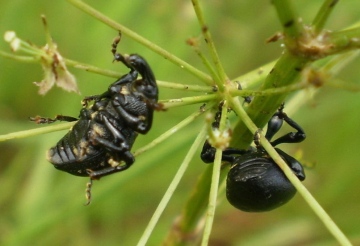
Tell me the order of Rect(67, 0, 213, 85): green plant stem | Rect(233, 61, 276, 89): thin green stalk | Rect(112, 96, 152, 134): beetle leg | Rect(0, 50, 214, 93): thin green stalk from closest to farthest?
Rect(67, 0, 213, 85): green plant stem
Rect(0, 50, 214, 93): thin green stalk
Rect(112, 96, 152, 134): beetle leg
Rect(233, 61, 276, 89): thin green stalk

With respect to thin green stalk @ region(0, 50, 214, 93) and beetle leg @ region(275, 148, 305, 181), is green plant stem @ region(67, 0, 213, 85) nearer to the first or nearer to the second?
thin green stalk @ region(0, 50, 214, 93)

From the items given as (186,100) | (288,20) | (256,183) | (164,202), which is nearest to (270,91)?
(288,20)

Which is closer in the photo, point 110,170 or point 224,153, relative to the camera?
point 110,170

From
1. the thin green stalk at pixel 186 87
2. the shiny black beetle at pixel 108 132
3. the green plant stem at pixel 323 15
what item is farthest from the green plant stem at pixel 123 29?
the green plant stem at pixel 323 15

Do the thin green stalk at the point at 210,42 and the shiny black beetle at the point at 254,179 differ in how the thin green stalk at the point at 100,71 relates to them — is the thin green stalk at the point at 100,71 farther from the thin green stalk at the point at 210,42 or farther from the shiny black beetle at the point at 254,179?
the shiny black beetle at the point at 254,179

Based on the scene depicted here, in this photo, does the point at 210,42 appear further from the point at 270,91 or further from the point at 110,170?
the point at 110,170

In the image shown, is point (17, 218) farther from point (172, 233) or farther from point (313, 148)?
point (313, 148)

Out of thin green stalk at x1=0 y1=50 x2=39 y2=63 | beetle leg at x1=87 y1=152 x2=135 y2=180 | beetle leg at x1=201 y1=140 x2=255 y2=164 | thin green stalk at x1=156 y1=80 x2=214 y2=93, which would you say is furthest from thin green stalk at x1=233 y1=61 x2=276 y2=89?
thin green stalk at x1=0 y1=50 x2=39 y2=63
